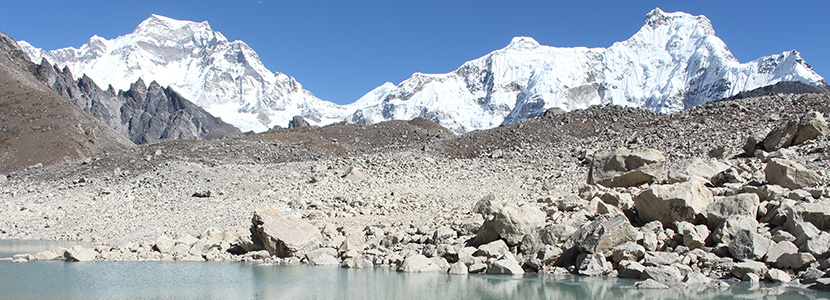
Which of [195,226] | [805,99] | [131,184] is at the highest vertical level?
[805,99]

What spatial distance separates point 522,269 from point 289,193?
16690 mm

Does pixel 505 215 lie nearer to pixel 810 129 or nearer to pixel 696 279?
pixel 696 279

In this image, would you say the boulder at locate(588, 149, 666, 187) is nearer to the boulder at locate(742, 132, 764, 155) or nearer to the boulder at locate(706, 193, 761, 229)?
the boulder at locate(742, 132, 764, 155)

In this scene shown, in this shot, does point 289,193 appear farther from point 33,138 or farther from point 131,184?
point 33,138

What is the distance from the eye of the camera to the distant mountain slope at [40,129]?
65.6 metres

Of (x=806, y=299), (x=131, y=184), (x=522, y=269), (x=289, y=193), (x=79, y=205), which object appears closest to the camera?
(x=806, y=299)

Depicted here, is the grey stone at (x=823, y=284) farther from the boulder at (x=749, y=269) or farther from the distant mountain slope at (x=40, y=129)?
the distant mountain slope at (x=40, y=129)

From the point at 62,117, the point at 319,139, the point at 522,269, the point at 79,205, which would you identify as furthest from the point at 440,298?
the point at 62,117

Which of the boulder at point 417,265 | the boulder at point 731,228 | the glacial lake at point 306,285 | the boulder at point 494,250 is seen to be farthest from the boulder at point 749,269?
the boulder at point 417,265

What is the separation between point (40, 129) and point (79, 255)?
202ft

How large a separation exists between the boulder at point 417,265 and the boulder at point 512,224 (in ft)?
6.88

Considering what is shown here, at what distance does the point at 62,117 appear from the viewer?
74938mm

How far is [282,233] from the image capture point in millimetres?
20094

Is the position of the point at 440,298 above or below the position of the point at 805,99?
below
